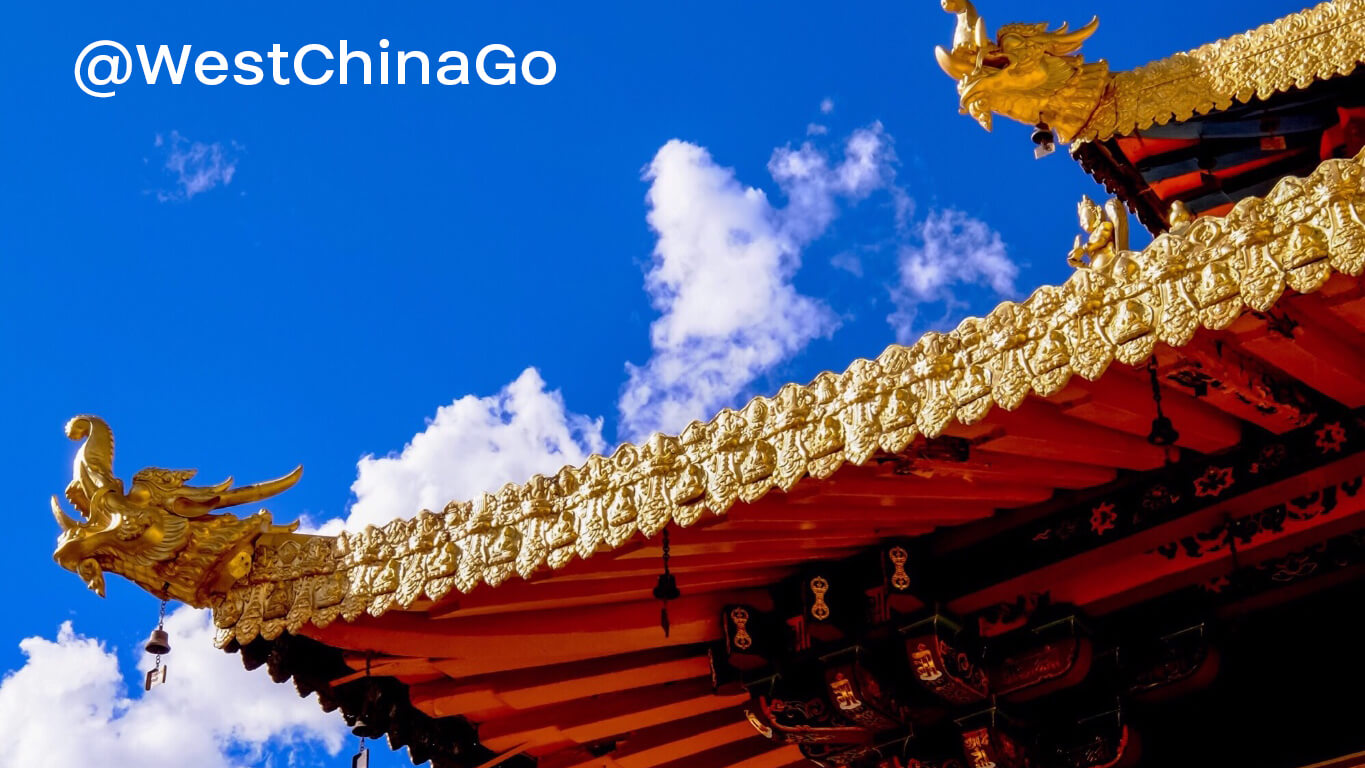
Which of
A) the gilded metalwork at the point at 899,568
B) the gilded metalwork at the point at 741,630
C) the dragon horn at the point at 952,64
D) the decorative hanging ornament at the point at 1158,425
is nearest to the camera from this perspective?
the decorative hanging ornament at the point at 1158,425

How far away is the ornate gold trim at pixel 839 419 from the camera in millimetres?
2912

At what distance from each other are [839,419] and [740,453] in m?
0.26

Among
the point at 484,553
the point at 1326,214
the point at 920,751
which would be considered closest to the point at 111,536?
the point at 484,553

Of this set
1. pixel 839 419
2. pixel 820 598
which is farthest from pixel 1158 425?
pixel 820 598

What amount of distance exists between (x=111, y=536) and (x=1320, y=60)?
416 cm

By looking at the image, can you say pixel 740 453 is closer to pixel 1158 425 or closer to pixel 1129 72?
pixel 1158 425

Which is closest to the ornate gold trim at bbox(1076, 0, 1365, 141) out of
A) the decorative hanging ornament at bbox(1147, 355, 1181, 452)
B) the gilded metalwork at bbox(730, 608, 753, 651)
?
the gilded metalwork at bbox(730, 608, 753, 651)

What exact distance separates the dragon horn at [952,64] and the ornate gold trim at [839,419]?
6.61ft

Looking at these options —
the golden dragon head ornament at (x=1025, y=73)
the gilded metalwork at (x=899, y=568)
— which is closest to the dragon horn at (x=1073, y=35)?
the golden dragon head ornament at (x=1025, y=73)

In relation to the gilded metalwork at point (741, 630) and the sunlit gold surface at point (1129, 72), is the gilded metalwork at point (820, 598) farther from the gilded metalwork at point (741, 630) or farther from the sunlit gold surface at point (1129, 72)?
the sunlit gold surface at point (1129, 72)

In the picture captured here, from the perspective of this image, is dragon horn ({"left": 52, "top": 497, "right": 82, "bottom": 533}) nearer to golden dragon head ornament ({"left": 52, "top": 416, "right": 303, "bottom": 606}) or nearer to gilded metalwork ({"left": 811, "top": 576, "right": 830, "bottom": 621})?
golden dragon head ornament ({"left": 52, "top": 416, "right": 303, "bottom": 606})

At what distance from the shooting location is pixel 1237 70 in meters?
5.45

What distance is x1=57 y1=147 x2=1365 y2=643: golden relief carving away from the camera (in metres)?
2.93

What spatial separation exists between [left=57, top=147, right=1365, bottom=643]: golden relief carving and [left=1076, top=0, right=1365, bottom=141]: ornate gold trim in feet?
3.10
